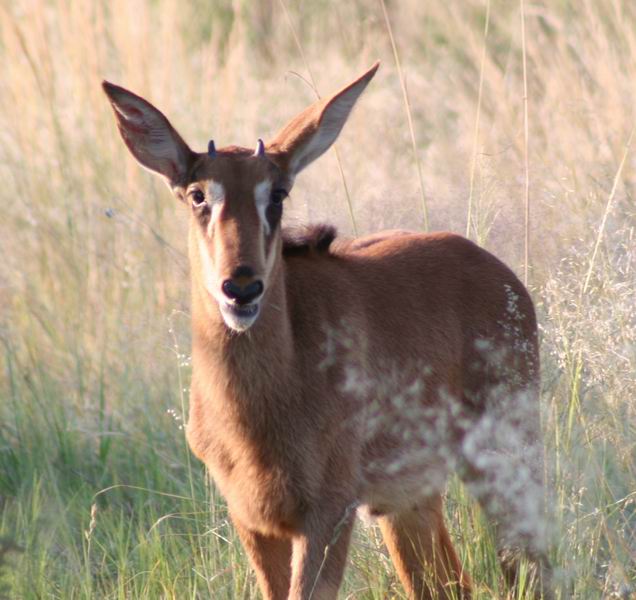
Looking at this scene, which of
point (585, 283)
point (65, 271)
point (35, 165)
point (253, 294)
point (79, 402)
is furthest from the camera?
point (35, 165)

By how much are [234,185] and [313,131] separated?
410 millimetres

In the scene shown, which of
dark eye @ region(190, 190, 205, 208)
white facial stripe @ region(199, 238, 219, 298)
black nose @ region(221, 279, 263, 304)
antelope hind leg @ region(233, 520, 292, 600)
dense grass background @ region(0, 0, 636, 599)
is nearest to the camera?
black nose @ region(221, 279, 263, 304)

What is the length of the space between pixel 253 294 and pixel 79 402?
247cm

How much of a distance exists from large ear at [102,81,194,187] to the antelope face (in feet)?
0.27

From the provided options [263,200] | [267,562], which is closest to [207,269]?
[263,200]

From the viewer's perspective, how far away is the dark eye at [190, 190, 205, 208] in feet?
14.5

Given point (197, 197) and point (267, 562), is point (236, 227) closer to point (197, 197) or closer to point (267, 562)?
point (197, 197)

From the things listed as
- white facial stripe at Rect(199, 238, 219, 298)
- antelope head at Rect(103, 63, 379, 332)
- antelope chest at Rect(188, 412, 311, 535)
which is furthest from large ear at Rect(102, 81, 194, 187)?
antelope chest at Rect(188, 412, 311, 535)

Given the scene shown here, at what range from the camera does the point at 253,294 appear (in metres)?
4.14

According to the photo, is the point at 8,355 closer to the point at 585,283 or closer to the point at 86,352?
the point at 86,352

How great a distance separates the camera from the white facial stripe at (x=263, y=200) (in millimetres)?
4352

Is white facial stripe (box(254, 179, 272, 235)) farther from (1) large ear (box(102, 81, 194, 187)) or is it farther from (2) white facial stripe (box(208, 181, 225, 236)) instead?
(1) large ear (box(102, 81, 194, 187))

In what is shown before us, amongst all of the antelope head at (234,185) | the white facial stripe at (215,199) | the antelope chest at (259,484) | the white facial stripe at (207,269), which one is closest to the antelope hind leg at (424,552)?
the antelope chest at (259,484)

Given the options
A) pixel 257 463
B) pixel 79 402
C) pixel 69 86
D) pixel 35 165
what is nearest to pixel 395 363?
pixel 257 463
